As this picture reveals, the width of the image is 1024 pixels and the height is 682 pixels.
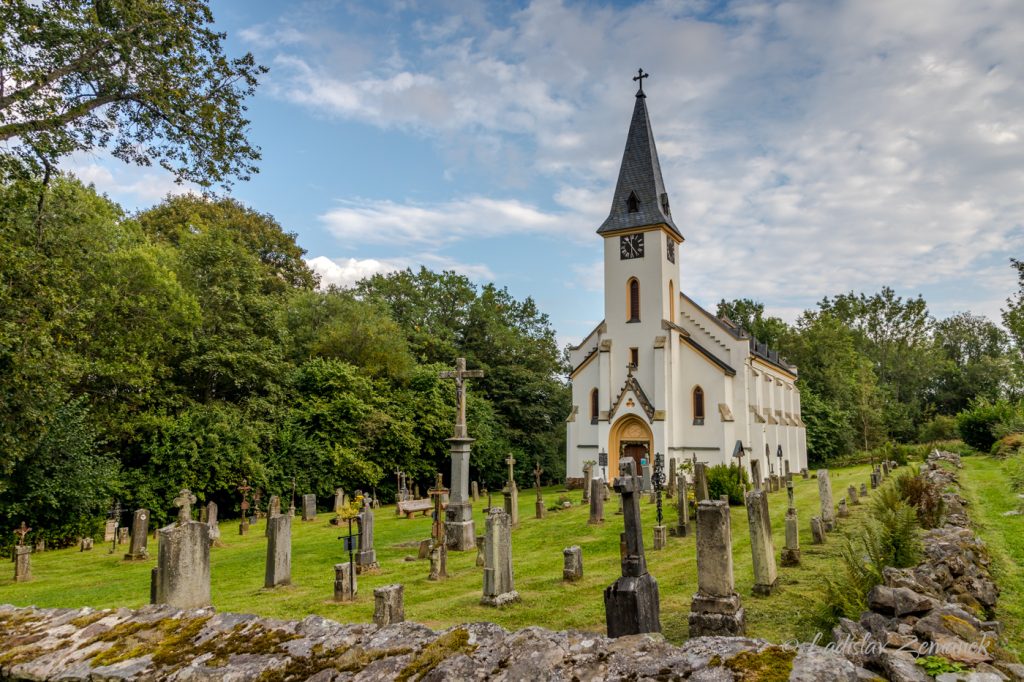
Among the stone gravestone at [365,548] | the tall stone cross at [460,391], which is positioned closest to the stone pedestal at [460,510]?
the tall stone cross at [460,391]

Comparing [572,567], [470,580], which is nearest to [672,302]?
[572,567]

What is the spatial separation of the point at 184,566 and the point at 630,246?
29104 mm

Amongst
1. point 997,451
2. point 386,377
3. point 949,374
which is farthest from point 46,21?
point 949,374

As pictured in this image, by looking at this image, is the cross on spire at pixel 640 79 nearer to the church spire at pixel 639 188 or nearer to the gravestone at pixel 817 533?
the church spire at pixel 639 188

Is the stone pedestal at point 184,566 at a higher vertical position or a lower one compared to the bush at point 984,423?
lower

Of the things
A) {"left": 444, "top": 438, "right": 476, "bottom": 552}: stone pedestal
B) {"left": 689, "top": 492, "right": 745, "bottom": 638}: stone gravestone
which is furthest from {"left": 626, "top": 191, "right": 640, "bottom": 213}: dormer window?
A: {"left": 689, "top": 492, "right": 745, "bottom": 638}: stone gravestone

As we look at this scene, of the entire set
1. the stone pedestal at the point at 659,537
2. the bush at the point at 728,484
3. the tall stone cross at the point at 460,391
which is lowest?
the stone pedestal at the point at 659,537

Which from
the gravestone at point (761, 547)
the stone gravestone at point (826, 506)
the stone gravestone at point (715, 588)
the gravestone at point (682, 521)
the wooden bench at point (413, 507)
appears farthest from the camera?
the wooden bench at point (413, 507)

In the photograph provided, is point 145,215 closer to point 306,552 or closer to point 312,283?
point 312,283

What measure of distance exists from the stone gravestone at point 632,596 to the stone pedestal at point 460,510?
8.33m

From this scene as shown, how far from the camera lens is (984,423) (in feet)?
112

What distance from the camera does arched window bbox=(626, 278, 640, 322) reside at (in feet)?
107

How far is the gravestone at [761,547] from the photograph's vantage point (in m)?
8.95

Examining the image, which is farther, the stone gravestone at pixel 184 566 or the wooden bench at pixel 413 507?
the wooden bench at pixel 413 507
